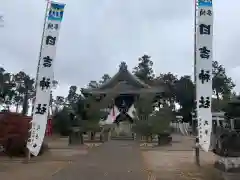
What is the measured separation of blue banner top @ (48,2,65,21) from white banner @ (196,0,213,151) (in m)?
6.05

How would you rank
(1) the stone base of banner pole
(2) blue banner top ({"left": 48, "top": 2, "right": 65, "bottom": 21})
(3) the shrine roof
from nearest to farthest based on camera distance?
1. (1) the stone base of banner pole
2. (2) blue banner top ({"left": 48, "top": 2, "right": 65, "bottom": 21})
3. (3) the shrine roof

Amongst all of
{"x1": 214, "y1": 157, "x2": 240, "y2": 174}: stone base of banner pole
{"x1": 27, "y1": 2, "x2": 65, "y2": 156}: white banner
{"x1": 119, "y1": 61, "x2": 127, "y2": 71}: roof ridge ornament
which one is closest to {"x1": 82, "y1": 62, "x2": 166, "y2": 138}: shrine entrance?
{"x1": 119, "y1": 61, "x2": 127, "y2": 71}: roof ridge ornament

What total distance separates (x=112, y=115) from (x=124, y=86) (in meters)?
4.75

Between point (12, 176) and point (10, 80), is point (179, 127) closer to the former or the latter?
point (10, 80)

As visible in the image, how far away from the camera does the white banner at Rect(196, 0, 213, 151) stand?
12.6 meters

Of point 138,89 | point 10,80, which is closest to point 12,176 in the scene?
point 138,89

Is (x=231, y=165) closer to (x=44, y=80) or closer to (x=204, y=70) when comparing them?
(x=204, y=70)

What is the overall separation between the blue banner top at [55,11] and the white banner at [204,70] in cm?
605

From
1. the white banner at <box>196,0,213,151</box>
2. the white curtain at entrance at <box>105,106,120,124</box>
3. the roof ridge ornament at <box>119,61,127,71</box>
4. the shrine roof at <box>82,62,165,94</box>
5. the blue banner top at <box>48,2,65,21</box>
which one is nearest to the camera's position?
the white banner at <box>196,0,213,151</box>

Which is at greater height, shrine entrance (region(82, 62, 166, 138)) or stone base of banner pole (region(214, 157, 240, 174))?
shrine entrance (region(82, 62, 166, 138))

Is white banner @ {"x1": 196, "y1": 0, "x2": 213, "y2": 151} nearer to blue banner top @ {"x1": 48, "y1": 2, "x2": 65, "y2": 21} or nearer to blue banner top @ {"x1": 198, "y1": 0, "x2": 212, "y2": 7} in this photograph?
blue banner top @ {"x1": 198, "y1": 0, "x2": 212, "y2": 7}

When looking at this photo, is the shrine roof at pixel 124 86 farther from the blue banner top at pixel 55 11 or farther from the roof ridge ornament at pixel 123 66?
the blue banner top at pixel 55 11

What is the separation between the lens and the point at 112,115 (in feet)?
140

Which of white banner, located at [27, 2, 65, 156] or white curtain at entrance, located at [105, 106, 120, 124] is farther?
white curtain at entrance, located at [105, 106, 120, 124]
